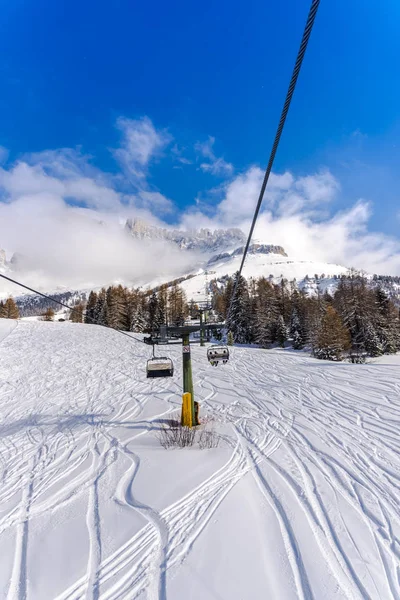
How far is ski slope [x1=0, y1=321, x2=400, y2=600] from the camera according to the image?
3.32 m

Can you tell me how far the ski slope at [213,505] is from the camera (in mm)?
3318

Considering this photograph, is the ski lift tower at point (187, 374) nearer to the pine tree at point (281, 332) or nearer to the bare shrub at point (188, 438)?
the bare shrub at point (188, 438)

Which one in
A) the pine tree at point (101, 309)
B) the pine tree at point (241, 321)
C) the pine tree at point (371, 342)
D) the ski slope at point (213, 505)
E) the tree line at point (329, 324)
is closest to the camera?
the ski slope at point (213, 505)

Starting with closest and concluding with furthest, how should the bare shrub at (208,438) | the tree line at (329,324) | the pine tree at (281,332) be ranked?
the bare shrub at (208,438) < the tree line at (329,324) < the pine tree at (281,332)

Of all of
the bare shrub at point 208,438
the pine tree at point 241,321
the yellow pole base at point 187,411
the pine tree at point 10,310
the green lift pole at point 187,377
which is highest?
the pine tree at point 10,310

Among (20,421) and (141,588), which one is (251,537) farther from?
(20,421)

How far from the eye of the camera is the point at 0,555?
3918 mm

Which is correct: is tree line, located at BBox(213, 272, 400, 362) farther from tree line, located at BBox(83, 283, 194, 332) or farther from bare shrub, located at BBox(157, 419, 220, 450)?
bare shrub, located at BBox(157, 419, 220, 450)

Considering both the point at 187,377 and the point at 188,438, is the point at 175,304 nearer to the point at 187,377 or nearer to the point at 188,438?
the point at 187,377

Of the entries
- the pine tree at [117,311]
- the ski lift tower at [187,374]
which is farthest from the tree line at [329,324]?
the pine tree at [117,311]

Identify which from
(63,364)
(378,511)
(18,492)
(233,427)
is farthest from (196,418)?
(63,364)

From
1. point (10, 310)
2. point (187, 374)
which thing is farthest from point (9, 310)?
point (187, 374)

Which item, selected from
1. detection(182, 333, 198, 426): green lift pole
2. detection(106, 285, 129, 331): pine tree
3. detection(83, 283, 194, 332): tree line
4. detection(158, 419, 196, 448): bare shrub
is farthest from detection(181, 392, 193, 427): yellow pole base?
detection(106, 285, 129, 331): pine tree

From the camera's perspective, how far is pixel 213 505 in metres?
4.66
